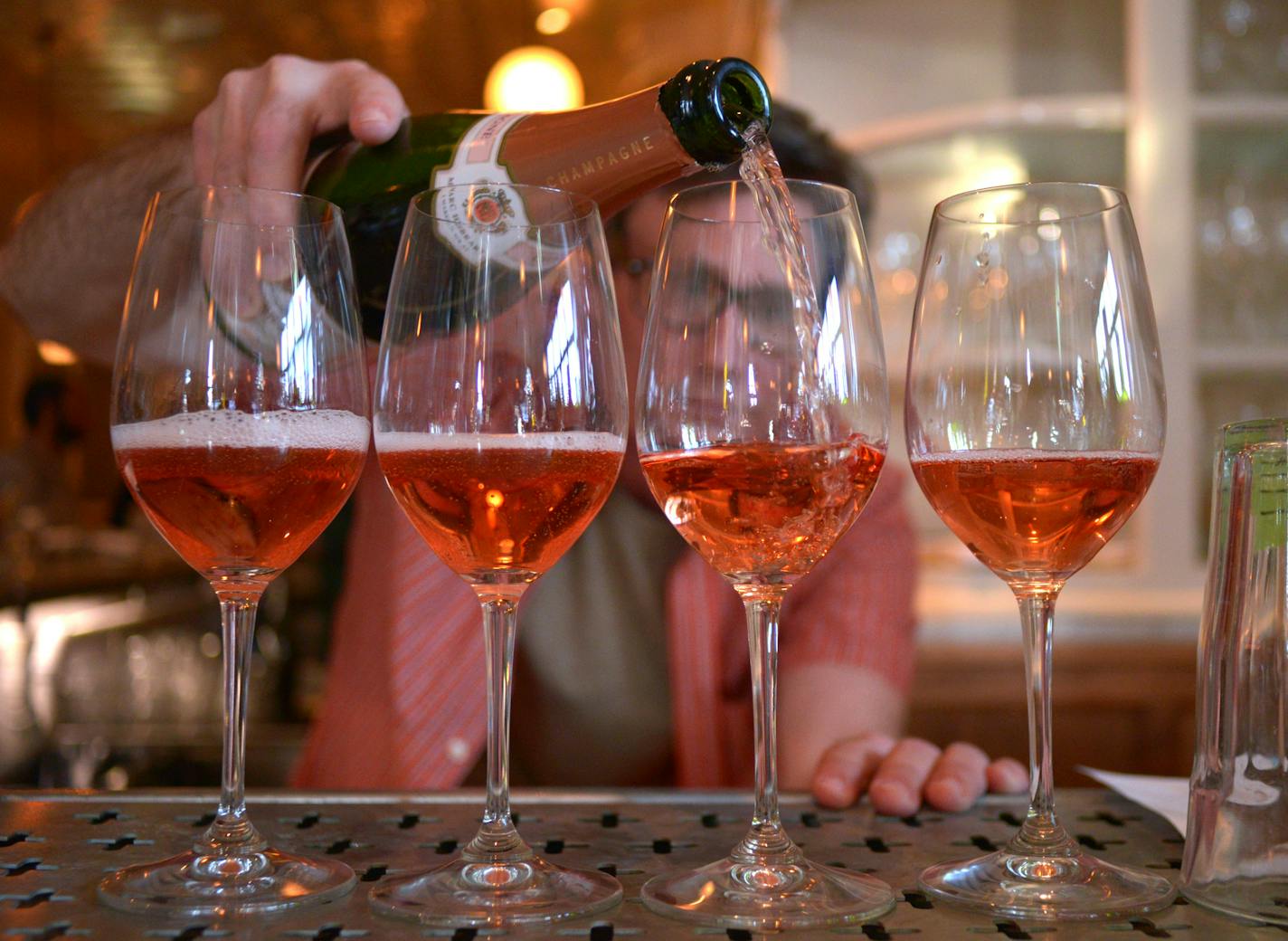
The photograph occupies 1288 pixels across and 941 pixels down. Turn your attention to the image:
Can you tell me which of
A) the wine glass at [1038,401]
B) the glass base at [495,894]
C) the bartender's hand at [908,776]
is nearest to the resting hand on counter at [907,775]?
the bartender's hand at [908,776]

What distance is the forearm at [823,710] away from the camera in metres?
1.28

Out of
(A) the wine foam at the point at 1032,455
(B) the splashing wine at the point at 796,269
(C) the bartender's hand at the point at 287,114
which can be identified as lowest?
(A) the wine foam at the point at 1032,455

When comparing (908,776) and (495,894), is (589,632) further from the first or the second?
(495,894)

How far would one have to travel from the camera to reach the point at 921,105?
2771 mm

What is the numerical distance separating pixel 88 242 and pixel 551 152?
0.59m

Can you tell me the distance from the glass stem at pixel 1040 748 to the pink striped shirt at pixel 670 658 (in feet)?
2.58

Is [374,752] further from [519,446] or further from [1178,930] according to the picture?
[1178,930]

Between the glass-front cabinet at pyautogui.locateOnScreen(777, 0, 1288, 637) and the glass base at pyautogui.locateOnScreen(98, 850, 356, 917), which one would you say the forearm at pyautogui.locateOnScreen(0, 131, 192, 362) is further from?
the glass-front cabinet at pyautogui.locateOnScreen(777, 0, 1288, 637)

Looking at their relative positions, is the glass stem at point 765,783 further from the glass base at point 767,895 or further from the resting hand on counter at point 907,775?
the resting hand on counter at point 907,775

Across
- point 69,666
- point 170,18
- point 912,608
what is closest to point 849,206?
point 912,608

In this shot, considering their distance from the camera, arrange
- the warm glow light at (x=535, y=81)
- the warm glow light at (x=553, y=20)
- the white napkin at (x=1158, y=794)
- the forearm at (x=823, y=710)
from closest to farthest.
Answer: the white napkin at (x=1158, y=794), the forearm at (x=823, y=710), the warm glow light at (x=535, y=81), the warm glow light at (x=553, y=20)

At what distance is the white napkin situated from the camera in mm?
720

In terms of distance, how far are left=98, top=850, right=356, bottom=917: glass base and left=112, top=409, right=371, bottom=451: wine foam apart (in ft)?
0.62

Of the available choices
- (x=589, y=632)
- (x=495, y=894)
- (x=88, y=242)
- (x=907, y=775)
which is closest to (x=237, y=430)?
(x=495, y=894)
